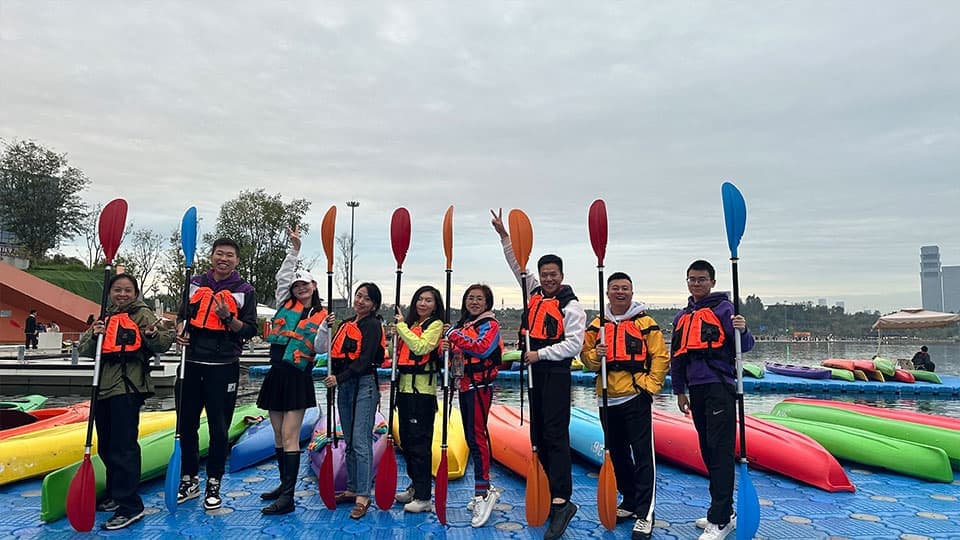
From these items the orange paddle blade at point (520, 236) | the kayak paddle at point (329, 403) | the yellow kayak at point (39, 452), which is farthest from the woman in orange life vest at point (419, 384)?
the yellow kayak at point (39, 452)

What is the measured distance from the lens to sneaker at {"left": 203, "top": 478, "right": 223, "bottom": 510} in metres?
3.91

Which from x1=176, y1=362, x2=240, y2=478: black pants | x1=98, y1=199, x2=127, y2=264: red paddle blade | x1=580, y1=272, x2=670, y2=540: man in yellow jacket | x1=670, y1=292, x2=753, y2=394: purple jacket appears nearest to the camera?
x1=670, y1=292, x2=753, y2=394: purple jacket

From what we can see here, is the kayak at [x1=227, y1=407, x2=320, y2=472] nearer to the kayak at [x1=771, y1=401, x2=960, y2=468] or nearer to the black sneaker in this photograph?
the black sneaker

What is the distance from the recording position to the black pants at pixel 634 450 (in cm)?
359

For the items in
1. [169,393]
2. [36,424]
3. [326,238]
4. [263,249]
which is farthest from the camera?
[263,249]

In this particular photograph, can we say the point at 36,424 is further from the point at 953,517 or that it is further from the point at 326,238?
the point at 953,517

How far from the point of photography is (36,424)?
5695mm

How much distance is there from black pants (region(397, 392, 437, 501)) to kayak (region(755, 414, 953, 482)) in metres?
3.70

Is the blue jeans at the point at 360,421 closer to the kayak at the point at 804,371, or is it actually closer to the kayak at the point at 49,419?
the kayak at the point at 49,419

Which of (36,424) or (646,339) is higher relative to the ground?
(646,339)

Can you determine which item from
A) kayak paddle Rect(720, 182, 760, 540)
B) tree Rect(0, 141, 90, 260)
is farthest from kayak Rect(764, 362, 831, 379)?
tree Rect(0, 141, 90, 260)

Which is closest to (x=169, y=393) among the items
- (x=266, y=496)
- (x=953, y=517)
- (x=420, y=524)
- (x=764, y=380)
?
(x=266, y=496)

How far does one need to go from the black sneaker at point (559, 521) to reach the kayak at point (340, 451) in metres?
1.32

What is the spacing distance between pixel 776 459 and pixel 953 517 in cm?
118
